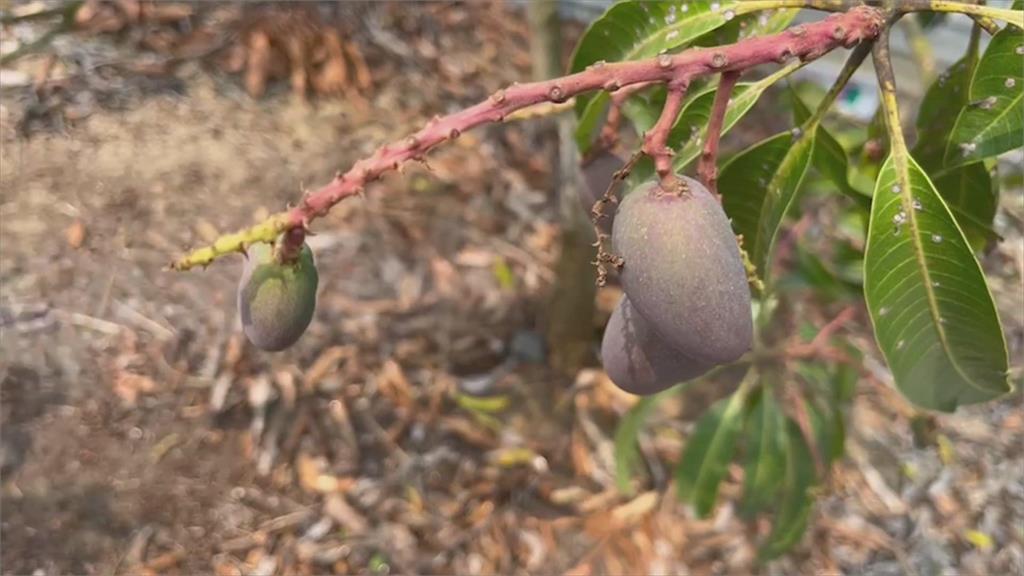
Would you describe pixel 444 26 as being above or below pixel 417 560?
above

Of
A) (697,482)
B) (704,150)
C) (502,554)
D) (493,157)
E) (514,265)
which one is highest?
→ (704,150)

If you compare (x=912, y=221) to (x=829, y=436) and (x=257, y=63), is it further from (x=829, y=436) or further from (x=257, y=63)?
(x=257, y=63)

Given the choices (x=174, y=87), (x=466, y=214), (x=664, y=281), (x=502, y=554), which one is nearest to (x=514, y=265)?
(x=466, y=214)

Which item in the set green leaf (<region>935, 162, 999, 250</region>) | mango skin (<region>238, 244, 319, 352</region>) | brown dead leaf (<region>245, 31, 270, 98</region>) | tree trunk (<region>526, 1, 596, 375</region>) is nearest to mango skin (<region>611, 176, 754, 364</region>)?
mango skin (<region>238, 244, 319, 352</region>)

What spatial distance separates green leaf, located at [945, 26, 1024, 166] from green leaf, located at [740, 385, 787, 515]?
3.16 ft

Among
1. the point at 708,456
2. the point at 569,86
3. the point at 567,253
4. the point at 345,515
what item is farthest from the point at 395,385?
the point at 569,86

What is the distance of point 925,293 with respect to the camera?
97 centimetres

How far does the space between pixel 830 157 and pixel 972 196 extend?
21cm

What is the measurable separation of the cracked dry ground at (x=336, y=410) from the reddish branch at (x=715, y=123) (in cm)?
129

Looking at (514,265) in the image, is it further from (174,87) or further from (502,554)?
(174,87)

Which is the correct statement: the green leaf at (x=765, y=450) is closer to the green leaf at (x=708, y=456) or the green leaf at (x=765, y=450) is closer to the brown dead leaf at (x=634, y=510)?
the green leaf at (x=708, y=456)

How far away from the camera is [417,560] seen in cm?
193

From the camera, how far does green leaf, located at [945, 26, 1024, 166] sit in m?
0.94

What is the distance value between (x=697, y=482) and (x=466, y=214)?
0.98 m
